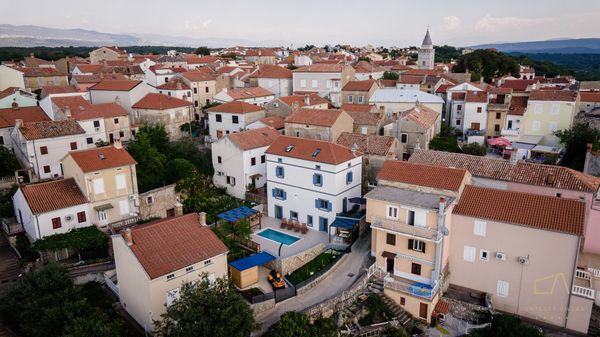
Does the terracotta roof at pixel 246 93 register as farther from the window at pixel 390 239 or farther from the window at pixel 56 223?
the window at pixel 390 239

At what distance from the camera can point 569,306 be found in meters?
24.7

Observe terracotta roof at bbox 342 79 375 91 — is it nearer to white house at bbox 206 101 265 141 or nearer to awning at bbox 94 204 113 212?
white house at bbox 206 101 265 141

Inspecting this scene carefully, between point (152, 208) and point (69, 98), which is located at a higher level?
point (69, 98)

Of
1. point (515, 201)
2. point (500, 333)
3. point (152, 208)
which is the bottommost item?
point (500, 333)

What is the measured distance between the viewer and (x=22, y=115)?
44.7 metres

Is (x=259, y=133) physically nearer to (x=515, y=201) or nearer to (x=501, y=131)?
(x=515, y=201)

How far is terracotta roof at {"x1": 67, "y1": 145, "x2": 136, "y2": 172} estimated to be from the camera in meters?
31.9

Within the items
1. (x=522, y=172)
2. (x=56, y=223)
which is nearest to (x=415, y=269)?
(x=522, y=172)

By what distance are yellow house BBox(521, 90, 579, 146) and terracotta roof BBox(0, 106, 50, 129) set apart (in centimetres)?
5563

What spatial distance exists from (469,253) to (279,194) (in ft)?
54.5

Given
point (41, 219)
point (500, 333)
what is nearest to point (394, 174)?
point (500, 333)

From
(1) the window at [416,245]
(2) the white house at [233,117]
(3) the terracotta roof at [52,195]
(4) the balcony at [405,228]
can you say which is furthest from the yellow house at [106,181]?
(1) the window at [416,245]

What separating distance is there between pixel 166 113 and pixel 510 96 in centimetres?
4466

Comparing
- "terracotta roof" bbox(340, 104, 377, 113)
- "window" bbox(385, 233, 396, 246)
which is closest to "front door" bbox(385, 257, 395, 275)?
"window" bbox(385, 233, 396, 246)
